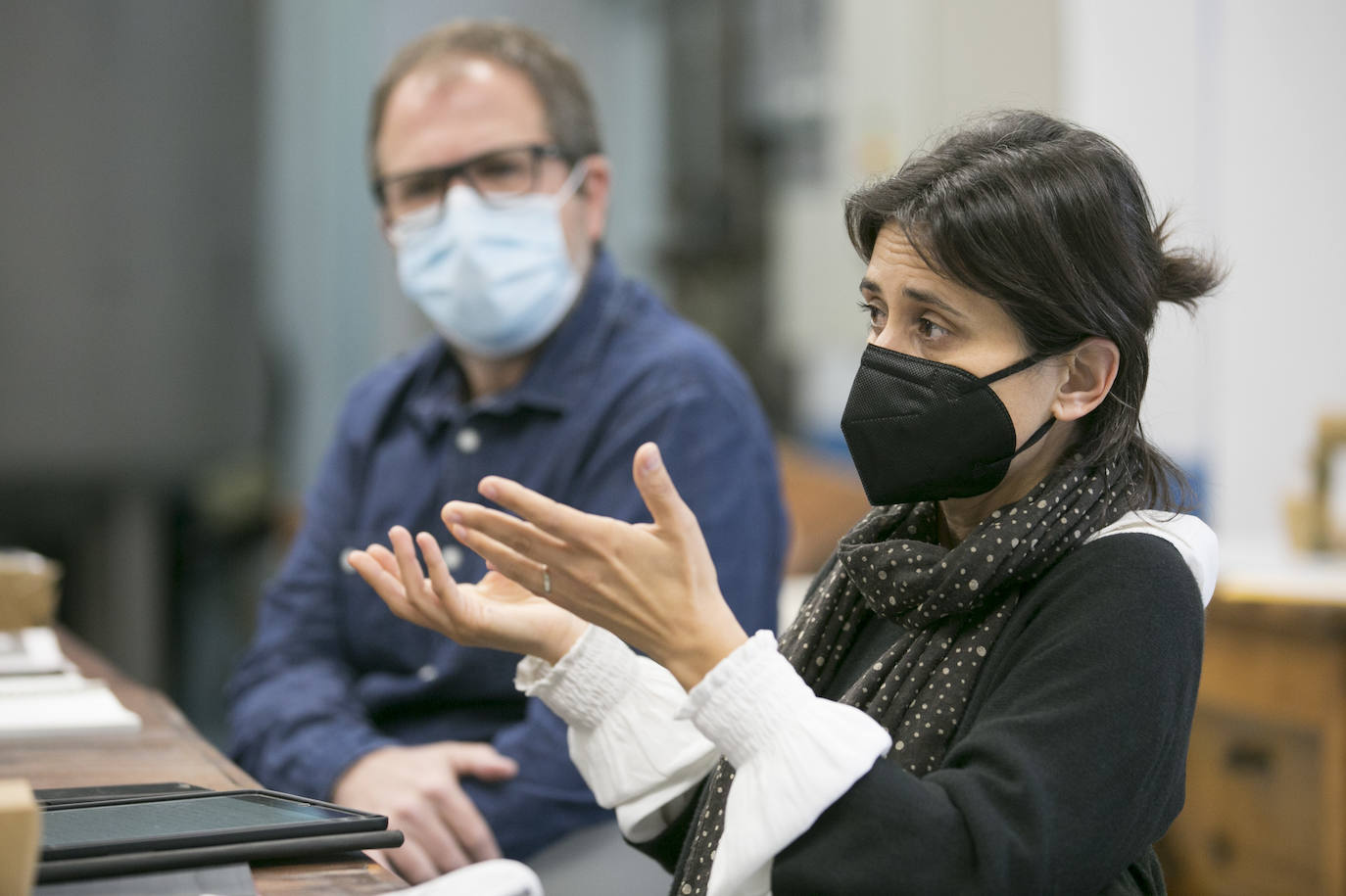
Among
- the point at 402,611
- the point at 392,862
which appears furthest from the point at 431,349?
the point at 402,611

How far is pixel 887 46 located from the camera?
14.4 ft

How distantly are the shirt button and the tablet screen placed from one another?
2.50 ft

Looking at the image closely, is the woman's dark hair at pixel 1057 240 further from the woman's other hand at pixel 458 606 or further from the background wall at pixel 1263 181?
the background wall at pixel 1263 181

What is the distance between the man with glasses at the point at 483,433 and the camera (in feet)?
5.17

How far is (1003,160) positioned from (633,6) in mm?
4641

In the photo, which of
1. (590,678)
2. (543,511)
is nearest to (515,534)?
(543,511)

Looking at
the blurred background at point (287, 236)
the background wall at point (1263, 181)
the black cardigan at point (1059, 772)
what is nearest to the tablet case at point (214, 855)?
the black cardigan at point (1059, 772)

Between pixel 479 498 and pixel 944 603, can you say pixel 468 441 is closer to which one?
pixel 479 498

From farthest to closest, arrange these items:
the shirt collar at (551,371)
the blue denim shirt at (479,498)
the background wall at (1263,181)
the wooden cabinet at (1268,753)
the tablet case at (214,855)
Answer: the background wall at (1263,181), the wooden cabinet at (1268,753), the shirt collar at (551,371), the blue denim shirt at (479,498), the tablet case at (214,855)

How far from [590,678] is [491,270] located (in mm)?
770

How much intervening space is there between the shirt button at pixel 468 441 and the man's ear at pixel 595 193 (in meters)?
0.33

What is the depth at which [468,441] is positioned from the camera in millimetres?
1751

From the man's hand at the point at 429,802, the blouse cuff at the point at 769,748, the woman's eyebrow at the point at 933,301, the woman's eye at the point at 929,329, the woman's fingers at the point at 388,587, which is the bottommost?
the man's hand at the point at 429,802

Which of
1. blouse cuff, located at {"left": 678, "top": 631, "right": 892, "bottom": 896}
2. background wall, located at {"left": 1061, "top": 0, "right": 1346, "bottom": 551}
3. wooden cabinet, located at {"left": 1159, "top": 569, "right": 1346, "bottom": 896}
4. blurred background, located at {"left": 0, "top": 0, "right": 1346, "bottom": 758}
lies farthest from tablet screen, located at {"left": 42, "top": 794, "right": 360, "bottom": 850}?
background wall, located at {"left": 1061, "top": 0, "right": 1346, "bottom": 551}
